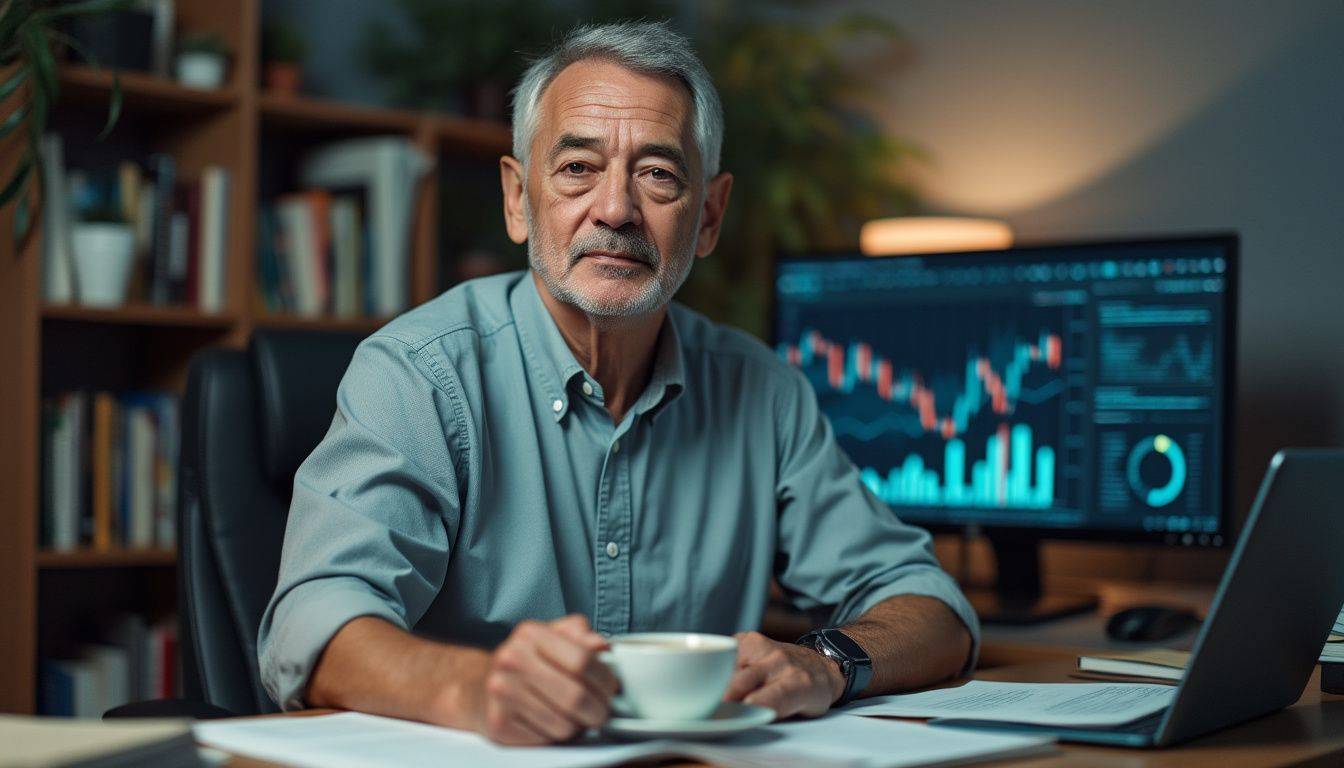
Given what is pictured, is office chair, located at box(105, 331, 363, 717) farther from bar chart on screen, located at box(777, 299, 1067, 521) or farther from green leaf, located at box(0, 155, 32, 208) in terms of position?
bar chart on screen, located at box(777, 299, 1067, 521)

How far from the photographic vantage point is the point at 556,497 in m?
1.35

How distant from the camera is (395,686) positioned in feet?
3.02

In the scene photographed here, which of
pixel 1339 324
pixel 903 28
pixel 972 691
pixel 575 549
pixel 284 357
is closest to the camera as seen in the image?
pixel 972 691

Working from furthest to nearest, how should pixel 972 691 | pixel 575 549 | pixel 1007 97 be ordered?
pixel 1007 97, pixel 575 549, pixel 972 691

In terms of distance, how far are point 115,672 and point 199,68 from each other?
107 centimetres

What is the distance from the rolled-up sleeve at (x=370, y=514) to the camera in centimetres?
104

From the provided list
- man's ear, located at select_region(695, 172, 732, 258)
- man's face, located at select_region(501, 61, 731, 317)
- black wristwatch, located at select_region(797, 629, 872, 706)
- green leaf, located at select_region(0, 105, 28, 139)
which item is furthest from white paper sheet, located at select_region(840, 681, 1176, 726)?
green leaf, located at select_region(0, 105, 28, 139)

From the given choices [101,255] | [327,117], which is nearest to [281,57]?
[327,117]

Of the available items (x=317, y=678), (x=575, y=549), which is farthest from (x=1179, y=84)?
(x=317, y=678)

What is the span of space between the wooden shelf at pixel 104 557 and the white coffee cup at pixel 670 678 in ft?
5.01

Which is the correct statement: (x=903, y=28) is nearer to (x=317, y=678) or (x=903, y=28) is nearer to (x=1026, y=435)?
(x=1026, y=435)

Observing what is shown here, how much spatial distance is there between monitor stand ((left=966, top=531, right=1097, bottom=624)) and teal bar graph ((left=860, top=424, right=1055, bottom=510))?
58 millimetres

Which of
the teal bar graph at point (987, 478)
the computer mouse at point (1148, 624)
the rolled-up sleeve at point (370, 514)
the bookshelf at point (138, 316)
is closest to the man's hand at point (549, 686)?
the rolled-up sleeve at point (370, 514)

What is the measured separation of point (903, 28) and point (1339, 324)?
1.07m
